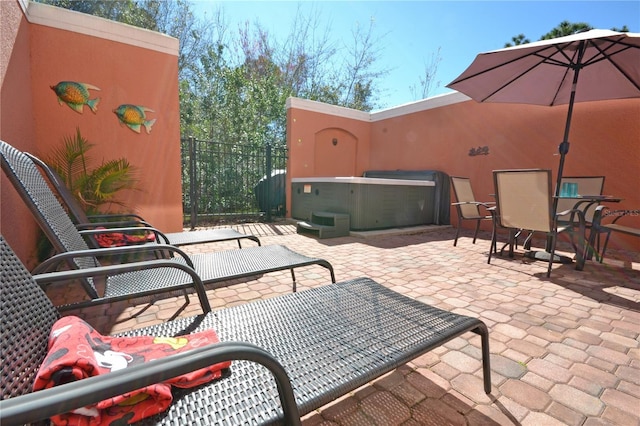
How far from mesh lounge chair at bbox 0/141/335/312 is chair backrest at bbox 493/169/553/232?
8.46ft

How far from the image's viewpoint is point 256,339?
106cm

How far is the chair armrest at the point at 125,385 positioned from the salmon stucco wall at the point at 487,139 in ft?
19.1

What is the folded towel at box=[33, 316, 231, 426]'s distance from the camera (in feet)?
2.09

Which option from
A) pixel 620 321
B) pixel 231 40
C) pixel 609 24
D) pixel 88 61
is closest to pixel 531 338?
pixel 620 321

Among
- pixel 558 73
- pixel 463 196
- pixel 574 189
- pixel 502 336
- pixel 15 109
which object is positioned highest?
pixel 558 73

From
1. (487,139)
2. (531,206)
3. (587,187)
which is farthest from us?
(487,139)

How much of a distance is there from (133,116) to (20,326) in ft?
14.2

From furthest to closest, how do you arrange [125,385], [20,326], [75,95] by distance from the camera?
1. [75,95]
2. [20,326]
3. [125,385]

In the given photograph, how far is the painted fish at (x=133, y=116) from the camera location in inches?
161

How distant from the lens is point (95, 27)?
3.86 metres

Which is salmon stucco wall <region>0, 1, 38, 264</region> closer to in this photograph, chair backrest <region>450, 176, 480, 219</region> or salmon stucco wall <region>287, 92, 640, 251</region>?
salmon stucco wall <region>287, 92, 640, 251</region>

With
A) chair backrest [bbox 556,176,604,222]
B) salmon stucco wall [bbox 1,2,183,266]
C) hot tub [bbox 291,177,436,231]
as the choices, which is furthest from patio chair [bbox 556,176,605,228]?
salmon stucco wall [bbox 1,2,183,266]

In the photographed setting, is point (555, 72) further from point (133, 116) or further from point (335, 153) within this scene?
point (133, 116)

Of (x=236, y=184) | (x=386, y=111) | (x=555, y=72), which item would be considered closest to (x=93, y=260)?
(x=236, y=184)
